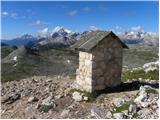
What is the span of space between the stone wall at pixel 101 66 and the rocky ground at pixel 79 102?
1.84 feet

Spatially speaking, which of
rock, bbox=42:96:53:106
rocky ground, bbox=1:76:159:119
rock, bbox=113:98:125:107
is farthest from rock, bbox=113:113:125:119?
rock, bbox=42:96:53:106

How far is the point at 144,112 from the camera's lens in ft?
52.2

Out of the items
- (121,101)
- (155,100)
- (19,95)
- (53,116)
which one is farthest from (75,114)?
(19,95)

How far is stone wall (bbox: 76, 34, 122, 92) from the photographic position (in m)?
19.6

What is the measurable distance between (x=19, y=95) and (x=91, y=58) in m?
5.67

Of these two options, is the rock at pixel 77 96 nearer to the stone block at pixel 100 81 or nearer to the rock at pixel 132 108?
the stone block at pixel 100 81

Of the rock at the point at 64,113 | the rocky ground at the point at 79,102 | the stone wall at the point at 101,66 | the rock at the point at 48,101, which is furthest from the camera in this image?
the stone wall at the point at 101,66

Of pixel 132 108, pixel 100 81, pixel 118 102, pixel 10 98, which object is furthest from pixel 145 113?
pixel 10 98

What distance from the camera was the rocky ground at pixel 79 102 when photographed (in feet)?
54.8

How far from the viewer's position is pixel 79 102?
1903 centimetres

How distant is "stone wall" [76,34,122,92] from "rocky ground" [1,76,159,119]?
1.84 feet

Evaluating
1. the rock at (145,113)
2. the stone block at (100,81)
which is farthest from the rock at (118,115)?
the stone block at (100,81)

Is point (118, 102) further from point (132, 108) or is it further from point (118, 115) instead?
point (118, 115)

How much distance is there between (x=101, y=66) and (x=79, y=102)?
2645 mm
